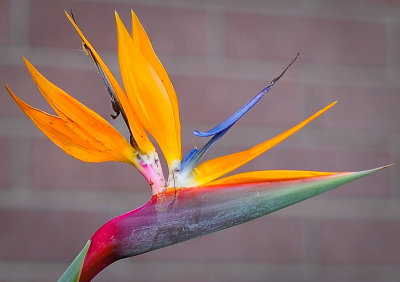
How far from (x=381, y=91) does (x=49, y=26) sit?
1.74ft

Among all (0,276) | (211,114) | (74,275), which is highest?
(211,114)

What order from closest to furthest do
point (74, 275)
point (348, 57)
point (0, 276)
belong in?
point (74, 275), point (0, 276), point (348, 57)

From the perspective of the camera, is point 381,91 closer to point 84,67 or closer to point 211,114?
point 211,114

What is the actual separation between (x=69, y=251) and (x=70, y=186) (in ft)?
0.31

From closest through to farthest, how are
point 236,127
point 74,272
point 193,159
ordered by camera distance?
1. point 74,272
2. point 193,159
3. point 236,127

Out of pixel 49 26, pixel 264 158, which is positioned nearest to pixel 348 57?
pixel 264 158

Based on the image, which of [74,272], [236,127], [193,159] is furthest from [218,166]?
[236,127]

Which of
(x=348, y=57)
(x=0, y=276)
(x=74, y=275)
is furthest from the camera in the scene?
(x=348, y=57)

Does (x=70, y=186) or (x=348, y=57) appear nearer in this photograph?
(x=70, y=186)

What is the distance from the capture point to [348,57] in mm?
1071

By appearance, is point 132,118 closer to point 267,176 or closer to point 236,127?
point 267,176

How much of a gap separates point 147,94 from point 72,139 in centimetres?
6

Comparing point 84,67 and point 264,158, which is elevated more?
point 84,67

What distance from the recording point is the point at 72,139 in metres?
0.43
